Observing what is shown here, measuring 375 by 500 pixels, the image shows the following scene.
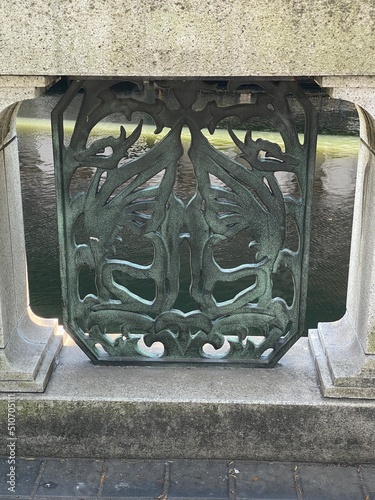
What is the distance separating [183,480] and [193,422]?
0.24 meters

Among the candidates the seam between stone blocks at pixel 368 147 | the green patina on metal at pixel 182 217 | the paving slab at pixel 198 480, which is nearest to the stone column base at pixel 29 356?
the green patina on metal at pixel 182 217

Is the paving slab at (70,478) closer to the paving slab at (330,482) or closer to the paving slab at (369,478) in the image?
the paving slab at (330,482)

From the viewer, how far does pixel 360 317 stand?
116 inches

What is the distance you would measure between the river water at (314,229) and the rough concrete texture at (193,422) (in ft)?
7.82

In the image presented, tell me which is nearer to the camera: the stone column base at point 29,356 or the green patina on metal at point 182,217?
the green patina on metal at point 182,217

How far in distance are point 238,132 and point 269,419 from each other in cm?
1154

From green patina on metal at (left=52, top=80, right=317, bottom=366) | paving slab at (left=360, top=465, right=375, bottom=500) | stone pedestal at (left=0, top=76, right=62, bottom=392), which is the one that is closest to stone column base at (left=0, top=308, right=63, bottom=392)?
stone pedestal at (left=0, top=76, right=62, bottom=392)

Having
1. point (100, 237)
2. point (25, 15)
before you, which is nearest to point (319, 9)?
point (25, 15)

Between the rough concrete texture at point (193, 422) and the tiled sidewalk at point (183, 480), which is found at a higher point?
the rough concrete texture at point (193, 422)

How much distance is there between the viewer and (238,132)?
1395 centimetres

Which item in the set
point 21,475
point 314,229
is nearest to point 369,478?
point 21,475

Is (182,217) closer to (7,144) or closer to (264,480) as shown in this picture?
(7,144)

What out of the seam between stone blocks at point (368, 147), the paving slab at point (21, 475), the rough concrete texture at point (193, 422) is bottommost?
the paving slab at point (21, 475)

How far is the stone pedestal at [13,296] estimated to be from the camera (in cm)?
282
